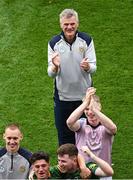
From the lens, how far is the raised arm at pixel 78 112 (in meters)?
6.64

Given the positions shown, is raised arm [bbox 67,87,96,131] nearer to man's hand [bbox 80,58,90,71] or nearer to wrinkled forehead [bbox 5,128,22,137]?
man's hand [bbox 80,58,90,71]

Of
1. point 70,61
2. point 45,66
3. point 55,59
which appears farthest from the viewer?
point 45,66

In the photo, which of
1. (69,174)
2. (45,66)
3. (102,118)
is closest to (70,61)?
(102,118)

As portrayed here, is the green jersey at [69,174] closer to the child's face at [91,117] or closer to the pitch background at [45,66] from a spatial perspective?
the child's face at [91,117]

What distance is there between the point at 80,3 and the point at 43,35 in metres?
1.22

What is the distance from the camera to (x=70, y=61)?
23.8ft

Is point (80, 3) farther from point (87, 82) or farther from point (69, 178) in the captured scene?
point (69, 178)

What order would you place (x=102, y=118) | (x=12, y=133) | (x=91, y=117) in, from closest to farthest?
1. (x=12, y=133)
2. (x=102, y=118)
3. (x=91, y=117)

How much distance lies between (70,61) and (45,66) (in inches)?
123

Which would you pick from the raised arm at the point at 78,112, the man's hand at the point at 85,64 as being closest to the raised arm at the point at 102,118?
the raised arm at the point at 78,112

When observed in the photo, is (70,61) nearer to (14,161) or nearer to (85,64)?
(85,64)

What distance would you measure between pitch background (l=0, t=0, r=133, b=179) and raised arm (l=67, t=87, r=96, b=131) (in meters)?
1.30

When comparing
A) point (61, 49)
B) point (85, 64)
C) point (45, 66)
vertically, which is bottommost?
point (45, 66)

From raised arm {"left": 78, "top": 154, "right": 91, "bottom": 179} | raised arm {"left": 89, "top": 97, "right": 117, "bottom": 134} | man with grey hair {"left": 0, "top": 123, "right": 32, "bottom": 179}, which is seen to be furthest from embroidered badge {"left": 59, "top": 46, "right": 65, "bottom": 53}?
raised arm {"left": 78, "top": 154, "right": 91, "bottom": 179}
